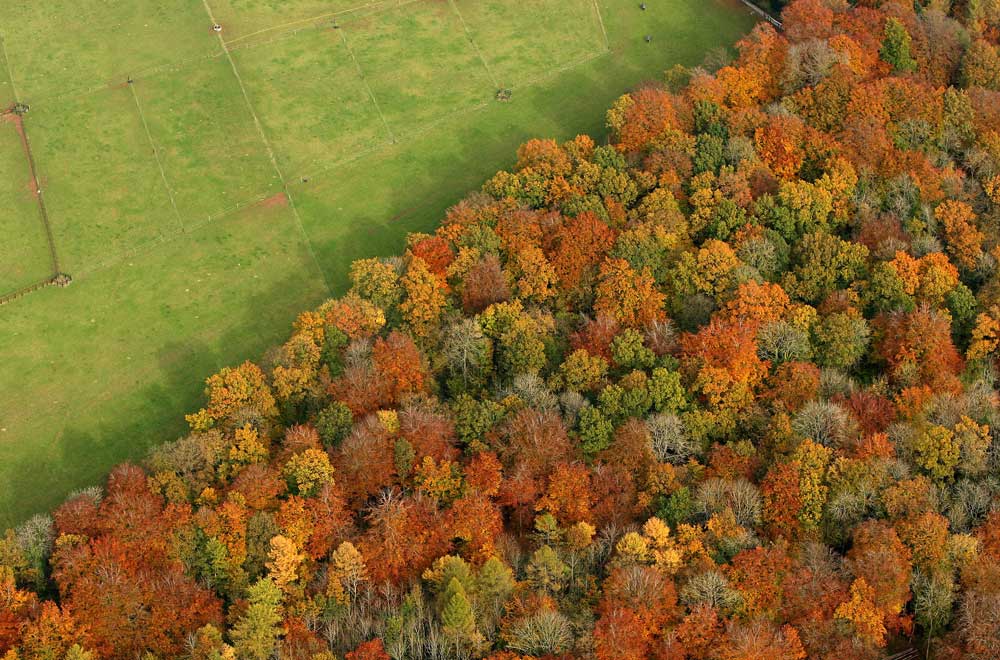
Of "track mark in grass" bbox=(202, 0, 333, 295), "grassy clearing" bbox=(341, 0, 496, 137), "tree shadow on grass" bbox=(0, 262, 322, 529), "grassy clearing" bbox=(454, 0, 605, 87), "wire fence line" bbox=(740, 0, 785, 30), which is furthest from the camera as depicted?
"wire fence line" bbox=(740, 0, 785, 30)

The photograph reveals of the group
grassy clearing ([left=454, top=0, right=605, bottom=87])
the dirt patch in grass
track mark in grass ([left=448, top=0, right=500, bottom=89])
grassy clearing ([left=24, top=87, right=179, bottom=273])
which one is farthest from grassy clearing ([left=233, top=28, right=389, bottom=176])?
grassy clearing ([left=454, top=0, right=605, bottom=87])

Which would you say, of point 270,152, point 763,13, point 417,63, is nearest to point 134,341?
point 270,152

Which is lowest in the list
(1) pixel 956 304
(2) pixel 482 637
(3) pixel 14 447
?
(3) pixel 14 447

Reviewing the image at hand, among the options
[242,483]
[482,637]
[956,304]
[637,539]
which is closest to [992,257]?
[956,304]

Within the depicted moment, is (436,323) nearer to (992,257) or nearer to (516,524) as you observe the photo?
(516,524)

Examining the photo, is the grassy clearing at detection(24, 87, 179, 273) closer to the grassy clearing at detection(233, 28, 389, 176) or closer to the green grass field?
the green grass field

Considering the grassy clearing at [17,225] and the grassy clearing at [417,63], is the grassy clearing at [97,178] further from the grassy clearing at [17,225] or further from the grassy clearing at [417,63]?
the grassy clearing at [417,63]
